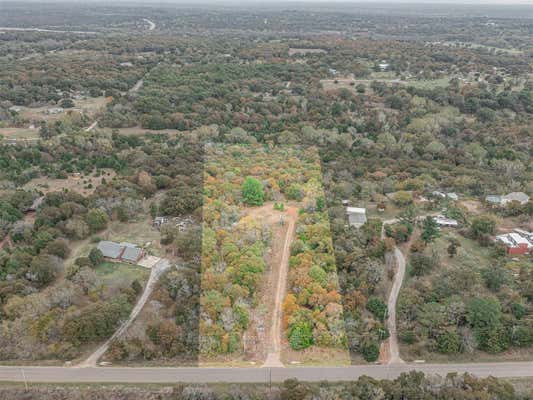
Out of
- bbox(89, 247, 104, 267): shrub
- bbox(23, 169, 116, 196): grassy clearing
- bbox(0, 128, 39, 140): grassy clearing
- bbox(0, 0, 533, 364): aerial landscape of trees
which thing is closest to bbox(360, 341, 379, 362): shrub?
bbox(0, 0, 533, 364): aerial landscape of trees

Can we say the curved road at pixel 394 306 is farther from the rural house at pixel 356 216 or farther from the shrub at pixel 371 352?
the rural house at pixel 356 216

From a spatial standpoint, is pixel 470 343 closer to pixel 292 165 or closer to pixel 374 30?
pixel 292 165

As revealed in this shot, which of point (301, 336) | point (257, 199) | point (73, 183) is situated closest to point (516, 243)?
point (301, 336)

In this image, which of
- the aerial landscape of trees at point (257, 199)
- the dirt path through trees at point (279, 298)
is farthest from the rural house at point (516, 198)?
the dirt path through trees at point (279, 298)

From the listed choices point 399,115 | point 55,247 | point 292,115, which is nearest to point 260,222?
point 55,247

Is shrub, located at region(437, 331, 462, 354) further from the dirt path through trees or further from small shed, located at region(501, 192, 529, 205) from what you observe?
small shed, located at region(501, 192, 529, 205)
